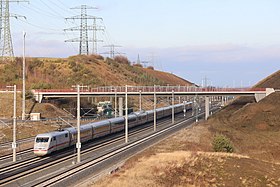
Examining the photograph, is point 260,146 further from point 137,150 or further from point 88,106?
point 88,106

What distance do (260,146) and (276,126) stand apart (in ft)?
63.1

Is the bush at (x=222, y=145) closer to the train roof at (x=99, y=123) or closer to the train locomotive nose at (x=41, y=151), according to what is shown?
the train roof at (x=99, y=123)

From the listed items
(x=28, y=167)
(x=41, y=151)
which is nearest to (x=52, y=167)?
(x=28, y=167)

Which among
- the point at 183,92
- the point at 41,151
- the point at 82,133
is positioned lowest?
the point at 41,151

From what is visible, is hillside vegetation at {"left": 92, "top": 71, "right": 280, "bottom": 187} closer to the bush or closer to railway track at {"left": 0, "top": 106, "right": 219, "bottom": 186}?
the bush

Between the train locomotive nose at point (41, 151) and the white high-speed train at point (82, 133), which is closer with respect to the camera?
the train locomotive nose at point (41, 151)

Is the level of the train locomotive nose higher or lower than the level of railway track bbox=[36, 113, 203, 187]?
higher

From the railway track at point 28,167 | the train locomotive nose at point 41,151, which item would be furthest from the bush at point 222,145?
the train locomotive nose at point 41,151

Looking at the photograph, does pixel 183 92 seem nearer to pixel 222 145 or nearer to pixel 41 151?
pixel 222 145

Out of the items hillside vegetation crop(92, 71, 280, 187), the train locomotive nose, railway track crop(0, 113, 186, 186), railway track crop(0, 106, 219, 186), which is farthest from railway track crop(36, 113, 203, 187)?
the train locomotive nose

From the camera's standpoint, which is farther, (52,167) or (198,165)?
(198,165)

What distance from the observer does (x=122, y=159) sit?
46.5 metres

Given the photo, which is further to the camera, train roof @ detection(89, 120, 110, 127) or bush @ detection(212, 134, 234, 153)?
train roof @ detection(89, 120, 110, 127)

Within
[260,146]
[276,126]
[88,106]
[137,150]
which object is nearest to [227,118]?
[276,126]
